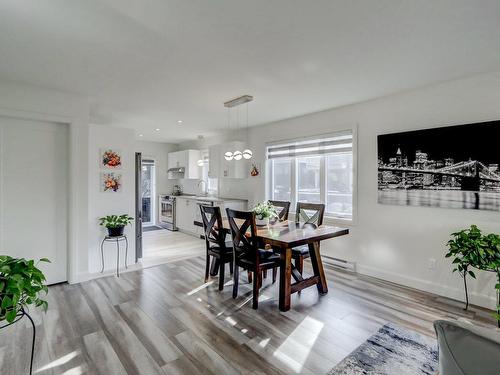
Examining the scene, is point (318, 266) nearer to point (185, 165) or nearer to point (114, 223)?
point (114, 223)

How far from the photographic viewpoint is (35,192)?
3498mm

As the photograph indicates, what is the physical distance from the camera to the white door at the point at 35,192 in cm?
333

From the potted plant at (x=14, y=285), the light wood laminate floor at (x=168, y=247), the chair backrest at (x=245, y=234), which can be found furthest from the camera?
the light wood laminate floor at (x=168, y=247)

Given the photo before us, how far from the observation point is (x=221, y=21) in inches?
79.2

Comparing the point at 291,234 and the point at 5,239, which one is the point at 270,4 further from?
the point at 5,239

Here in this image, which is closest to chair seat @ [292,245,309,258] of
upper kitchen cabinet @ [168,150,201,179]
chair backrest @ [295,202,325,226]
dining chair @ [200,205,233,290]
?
chair backrest @ [295,202,325,226]

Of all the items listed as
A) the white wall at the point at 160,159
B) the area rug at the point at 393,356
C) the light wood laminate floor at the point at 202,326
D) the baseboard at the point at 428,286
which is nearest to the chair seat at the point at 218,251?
the light wood laminate floor at the point at 202,326

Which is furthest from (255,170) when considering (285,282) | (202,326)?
(202,326)

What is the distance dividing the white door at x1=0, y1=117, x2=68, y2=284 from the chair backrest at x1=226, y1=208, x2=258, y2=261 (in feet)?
7.91

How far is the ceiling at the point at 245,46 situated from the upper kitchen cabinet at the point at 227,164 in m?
2.09

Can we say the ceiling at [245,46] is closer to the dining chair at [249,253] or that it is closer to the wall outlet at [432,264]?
the dining chair at [249,253]

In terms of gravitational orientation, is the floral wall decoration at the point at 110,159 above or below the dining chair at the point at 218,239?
above

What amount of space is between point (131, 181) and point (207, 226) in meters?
1.65

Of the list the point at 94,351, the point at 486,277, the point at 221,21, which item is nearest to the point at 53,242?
the point at 94,351
